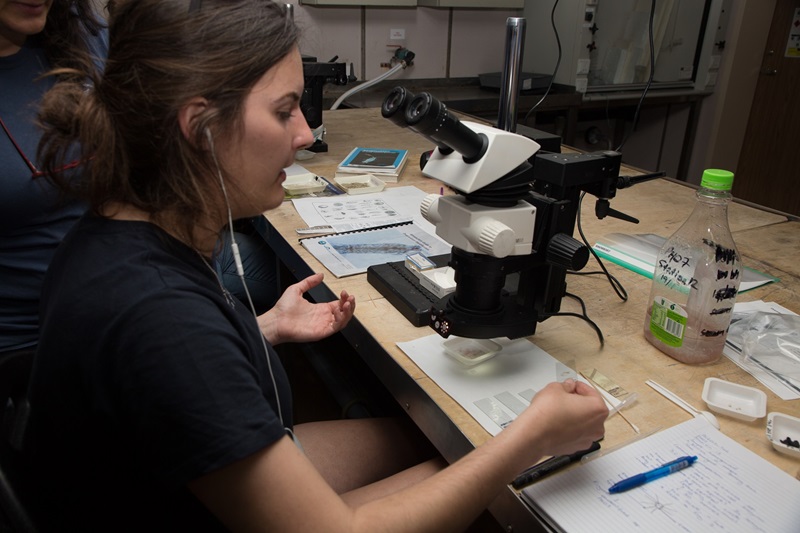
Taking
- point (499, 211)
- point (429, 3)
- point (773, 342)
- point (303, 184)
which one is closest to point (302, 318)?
point (499, 211)

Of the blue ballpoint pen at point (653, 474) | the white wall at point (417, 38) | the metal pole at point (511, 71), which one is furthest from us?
the white wall at point (417, 38)

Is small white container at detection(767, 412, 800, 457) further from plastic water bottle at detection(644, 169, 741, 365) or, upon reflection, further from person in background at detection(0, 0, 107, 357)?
person in background at detection(0, 0, 107, 357)

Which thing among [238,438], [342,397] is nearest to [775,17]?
[342,397]

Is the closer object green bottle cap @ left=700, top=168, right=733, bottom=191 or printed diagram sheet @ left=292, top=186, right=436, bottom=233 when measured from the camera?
green bottle cap @ left=700, top=168, right=733, bottom=191

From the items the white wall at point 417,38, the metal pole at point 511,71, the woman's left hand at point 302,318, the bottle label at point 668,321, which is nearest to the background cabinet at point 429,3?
the white wall at point 417,38

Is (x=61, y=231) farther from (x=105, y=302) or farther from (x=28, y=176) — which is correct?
(x=105, y=302)

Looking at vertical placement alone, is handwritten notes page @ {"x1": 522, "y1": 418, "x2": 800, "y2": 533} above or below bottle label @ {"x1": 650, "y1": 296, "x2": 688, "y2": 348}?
below

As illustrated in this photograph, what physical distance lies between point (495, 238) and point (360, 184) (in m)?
1.03

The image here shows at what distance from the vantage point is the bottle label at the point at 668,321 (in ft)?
2.95

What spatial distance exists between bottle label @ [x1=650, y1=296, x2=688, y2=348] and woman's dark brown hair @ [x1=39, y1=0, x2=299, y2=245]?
677mm

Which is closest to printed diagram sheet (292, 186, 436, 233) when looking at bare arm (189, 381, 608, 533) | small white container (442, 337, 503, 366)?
small white container (442, 337, 503, 366)

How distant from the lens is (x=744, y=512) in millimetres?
637

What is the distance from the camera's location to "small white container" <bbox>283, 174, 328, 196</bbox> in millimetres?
1620

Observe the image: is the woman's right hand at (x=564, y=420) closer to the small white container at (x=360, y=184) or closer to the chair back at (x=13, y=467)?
the chair back at (x=13, y=467)
